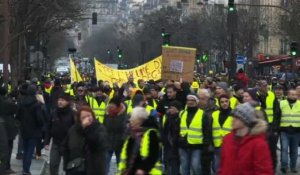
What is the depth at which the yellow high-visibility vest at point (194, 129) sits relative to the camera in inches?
508

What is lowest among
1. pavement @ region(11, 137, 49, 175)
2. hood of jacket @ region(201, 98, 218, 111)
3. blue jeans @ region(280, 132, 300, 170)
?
pavement @ region(11, 137, 49, 175)

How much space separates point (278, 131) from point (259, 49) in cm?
8944

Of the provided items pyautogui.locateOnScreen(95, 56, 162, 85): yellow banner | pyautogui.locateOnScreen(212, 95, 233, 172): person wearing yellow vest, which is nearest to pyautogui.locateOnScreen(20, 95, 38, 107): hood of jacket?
pyautogui.locateOnScreen(212, 95, 233, 172): person wearing yellow vest

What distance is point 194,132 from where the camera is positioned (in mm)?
12969

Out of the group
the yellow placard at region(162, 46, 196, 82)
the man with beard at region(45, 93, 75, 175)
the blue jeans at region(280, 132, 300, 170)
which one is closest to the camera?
the man with beard at region(45, 93, 75, 175)

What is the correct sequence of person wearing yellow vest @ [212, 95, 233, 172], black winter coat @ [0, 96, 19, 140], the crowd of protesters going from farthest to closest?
1. black winter coat @ [0, 96, 19, 140]
2. person wearing yellow vest @ [212, 95, 233, 172]
3. the crowd of protesters

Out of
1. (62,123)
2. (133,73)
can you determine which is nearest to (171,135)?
(62,123)

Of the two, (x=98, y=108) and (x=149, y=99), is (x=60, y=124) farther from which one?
(x=98, y=108)

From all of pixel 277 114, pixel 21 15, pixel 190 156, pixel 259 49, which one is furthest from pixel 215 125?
pixel 259 49

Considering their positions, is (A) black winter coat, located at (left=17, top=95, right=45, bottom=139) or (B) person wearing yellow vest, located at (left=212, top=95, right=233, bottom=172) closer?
(B) person wearing yellow vest, located at (left=212, top=95, right=233, bottom=172)

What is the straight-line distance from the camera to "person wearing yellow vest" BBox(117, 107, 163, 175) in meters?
8.36

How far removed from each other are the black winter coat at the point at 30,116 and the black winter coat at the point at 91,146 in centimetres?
492

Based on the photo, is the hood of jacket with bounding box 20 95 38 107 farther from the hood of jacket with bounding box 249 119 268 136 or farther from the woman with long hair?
the hood of jacket with bounding box 249 119 268 136

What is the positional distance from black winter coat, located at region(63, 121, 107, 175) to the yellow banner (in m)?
22.5
